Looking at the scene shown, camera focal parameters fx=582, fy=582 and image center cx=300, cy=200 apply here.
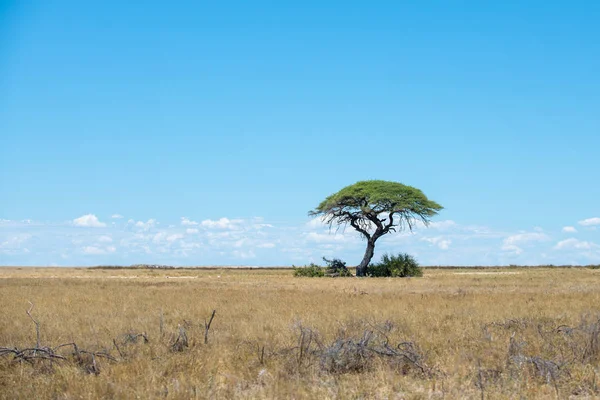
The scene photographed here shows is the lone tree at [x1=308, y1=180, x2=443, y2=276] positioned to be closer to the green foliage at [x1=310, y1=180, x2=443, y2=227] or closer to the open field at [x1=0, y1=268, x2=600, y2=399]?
the green foliage at [x1=310, y1=180, x2=443, y2=227]

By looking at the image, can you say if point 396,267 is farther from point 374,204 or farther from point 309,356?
point 309,356

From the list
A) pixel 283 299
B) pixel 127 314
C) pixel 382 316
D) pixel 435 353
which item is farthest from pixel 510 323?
pixel 127 314

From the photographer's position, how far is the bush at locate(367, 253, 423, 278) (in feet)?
155

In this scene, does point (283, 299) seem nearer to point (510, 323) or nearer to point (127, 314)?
point (127, 314)

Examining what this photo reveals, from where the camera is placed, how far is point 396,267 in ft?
158

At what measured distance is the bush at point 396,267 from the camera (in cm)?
4738

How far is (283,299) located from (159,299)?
489cm

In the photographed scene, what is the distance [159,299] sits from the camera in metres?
22.5

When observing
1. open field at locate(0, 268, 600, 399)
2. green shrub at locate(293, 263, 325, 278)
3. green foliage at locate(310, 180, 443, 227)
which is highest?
green foliage at locate(310, 180, 443, 227)

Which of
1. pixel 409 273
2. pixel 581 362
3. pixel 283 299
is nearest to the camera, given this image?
pixel 581 362

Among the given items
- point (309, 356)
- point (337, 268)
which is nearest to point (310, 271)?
point (337, 268)

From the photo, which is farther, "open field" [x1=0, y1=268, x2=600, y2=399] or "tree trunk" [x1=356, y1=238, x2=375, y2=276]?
"tree trunk" [x1=356, y1=238, x2=375, y2=276]

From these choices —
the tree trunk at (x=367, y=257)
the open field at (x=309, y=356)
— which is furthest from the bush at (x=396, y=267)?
the open field at (x=309, y=356)

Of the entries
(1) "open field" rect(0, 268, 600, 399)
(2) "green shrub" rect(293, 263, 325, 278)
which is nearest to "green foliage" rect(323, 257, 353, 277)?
(2) "green shrub" rect(293, 263, 325, 278)
